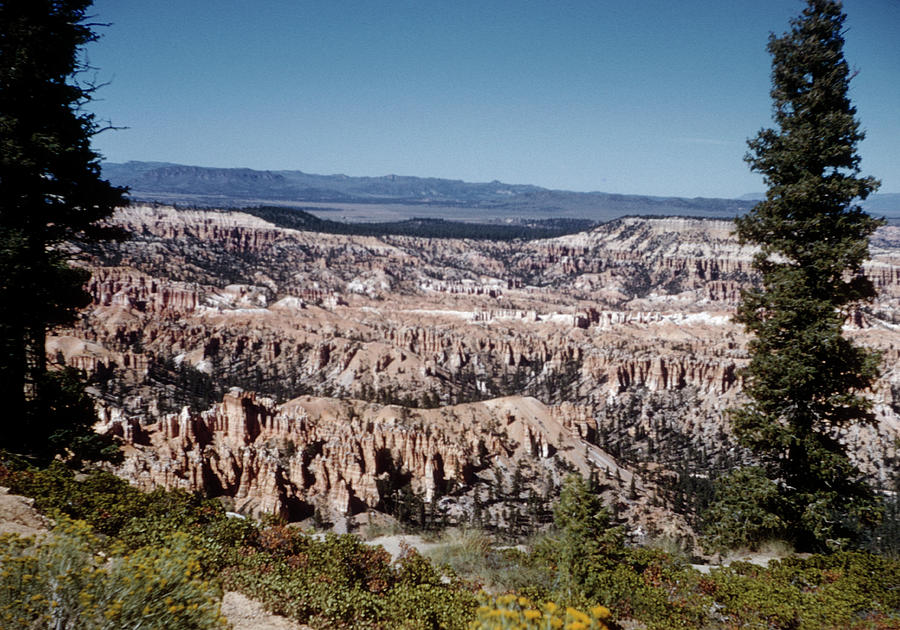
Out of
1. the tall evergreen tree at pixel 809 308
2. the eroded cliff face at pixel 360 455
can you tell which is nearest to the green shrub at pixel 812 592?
the tall evergreen tree at pixel 809 308

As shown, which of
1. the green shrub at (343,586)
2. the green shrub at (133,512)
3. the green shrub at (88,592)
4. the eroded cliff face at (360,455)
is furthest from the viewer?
the eroded cliff face at (360,455)

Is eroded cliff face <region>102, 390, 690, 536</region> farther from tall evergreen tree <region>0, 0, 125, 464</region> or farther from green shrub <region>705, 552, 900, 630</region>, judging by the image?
green shrub <region>705, 552, 900, 630</region>

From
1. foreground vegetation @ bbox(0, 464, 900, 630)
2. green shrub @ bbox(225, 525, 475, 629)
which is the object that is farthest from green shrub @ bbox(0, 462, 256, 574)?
green shrub @ bbox(225, 525, 475, 629)

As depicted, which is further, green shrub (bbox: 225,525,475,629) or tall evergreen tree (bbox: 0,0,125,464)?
tall evergreen tree (bbox: 0,0,125,464)

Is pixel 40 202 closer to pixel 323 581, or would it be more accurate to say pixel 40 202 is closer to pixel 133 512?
pixel 133 512

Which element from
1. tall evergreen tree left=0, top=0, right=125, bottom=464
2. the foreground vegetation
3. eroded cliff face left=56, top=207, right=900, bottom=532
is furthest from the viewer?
eroded cliff face left=56, top=207, right=900, bottom=532

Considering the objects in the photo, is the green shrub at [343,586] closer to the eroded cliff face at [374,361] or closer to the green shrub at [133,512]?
the green shrub at [133,512]

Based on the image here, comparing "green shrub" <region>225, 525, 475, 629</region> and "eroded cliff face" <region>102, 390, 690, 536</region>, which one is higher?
"green shrub" <region>225, 525, 475, 629</region>

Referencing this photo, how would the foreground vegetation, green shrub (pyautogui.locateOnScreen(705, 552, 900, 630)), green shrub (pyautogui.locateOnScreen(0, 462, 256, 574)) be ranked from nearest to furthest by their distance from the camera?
the foreground vegetation, green shrub (pyautogui.locateOnScreen(705, 552, 900, 630)), green shrub (pyautogui.locateOnScreen(0, 462, 256, 574))
